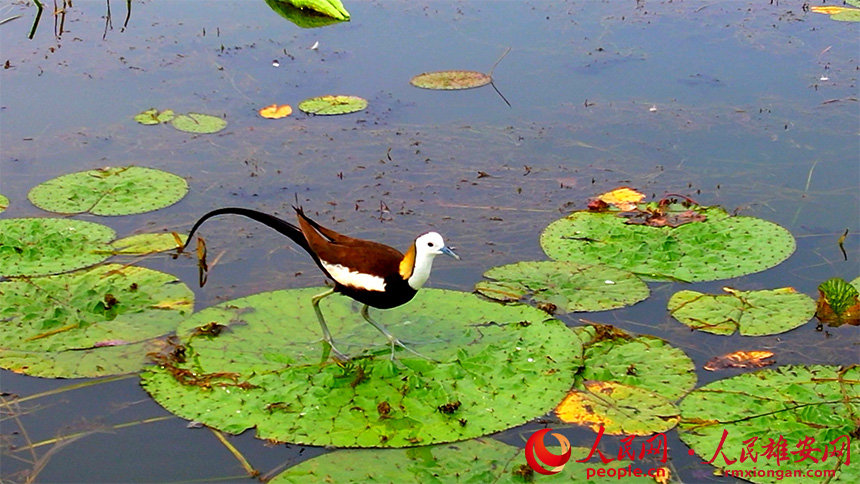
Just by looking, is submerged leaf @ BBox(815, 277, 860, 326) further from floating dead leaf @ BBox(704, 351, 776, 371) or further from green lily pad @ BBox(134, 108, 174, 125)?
green lily pad @ BBox(134, 108, 174, 125)

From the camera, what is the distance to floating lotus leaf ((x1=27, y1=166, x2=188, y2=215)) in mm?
5988

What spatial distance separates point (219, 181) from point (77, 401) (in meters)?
2.37

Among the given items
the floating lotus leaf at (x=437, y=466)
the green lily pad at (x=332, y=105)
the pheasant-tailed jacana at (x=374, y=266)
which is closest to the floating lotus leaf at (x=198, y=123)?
the green lily pad at (x=332, y=105)

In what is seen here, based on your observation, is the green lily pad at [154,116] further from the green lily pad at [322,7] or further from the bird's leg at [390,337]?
the green lily pad at [322,7]

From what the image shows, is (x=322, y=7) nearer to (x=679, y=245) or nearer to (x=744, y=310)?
(x=744, y=310)

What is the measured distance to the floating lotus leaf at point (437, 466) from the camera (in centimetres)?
364

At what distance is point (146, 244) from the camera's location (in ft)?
18.3

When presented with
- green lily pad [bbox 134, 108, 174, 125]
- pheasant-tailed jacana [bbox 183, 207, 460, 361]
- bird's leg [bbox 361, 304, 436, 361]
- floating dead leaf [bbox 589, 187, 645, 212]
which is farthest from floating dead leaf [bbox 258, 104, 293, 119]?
bird's leg [bbox 361, 304, 436, 361]

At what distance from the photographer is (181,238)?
571 centimetres

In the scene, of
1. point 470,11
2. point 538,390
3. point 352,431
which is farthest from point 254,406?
point 470,11

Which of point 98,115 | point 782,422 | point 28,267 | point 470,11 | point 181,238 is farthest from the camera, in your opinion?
point 470,11

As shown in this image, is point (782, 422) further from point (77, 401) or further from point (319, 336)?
point (77, 401)

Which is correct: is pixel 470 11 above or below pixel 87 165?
above

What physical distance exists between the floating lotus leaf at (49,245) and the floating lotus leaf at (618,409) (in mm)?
2696
